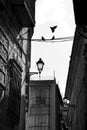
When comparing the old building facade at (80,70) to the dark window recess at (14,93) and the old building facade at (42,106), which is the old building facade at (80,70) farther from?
the old building facade at (42,106)

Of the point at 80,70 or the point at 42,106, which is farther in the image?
the point at 42,106

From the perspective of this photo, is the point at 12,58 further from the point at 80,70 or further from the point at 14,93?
the point at 80,70

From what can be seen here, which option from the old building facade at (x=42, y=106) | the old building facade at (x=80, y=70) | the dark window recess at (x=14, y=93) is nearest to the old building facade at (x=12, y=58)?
the dark window recess at (x=14, y=93)

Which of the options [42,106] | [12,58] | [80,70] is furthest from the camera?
[42,106]

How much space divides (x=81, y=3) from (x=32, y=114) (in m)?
29.7

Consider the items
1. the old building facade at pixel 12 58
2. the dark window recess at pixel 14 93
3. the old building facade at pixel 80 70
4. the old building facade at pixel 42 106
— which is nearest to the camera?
the old building facade at pixel 12 58

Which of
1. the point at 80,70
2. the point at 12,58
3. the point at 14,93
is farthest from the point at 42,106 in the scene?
the point at 12,58

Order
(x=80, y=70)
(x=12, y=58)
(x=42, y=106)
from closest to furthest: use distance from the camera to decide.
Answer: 1. (x=12, y=58)
2. (x=80, y=70)
3. (x=42, y=106)

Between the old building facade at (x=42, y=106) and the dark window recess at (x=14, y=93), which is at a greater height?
the old building facade at (x=42, y=106)

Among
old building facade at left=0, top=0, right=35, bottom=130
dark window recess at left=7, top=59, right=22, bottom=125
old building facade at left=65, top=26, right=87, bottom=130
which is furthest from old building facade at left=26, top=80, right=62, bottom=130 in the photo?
dark window recess at left=7, top=59, right=22, bottom=125

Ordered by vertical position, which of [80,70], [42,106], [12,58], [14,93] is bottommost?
[14,93]

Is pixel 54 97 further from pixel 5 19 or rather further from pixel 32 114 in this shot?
pixel 5 19

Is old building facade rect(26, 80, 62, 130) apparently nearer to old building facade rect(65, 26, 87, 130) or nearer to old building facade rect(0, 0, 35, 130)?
old building facade rect(65, 26, 87, 130)

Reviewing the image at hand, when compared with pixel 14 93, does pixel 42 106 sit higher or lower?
higher
